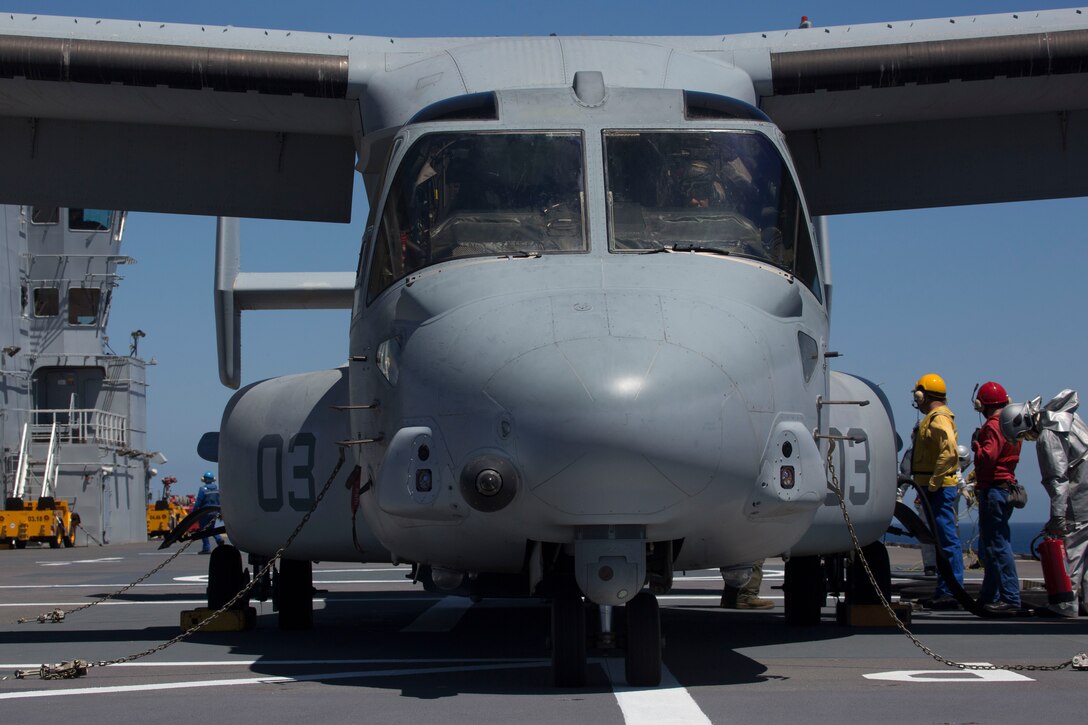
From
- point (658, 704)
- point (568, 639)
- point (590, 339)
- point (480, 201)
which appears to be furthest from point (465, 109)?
point (658, 704)

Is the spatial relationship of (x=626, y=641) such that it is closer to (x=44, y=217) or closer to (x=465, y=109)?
(x=465, y=109)

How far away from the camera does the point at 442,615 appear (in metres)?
12.4

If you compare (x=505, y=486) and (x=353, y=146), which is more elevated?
(x=353, y=146)

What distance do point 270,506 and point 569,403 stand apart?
15.0 ft

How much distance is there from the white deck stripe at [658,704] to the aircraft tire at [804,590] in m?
3.57

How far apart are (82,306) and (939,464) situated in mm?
49737

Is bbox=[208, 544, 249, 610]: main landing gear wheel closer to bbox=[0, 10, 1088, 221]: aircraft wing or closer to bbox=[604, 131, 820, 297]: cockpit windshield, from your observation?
bbox=[0, 10, 1088, 221]: aircraft wing

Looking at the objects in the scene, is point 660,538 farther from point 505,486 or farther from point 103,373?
point 103,373

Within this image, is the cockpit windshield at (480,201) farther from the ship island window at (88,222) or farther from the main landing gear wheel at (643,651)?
the ship island window at (88,222)

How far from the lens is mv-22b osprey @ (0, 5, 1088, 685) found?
5.95 meters

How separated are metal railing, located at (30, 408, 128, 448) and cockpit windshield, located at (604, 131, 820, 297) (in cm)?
5017

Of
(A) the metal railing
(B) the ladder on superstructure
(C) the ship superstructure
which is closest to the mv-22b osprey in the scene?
(B) the ladder on superstructure

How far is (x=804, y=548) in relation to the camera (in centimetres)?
888

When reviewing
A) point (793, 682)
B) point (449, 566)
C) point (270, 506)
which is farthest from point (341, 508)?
point (793, 682)
